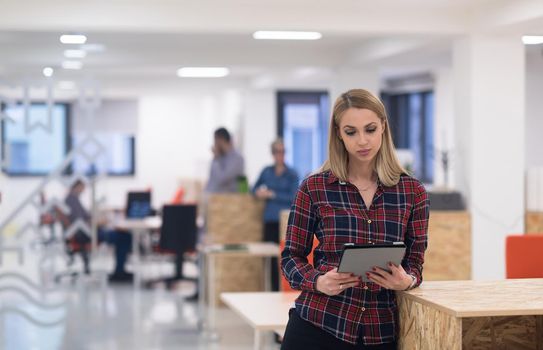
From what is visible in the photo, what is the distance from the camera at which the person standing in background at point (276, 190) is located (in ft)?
30.4

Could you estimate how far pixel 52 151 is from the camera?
1667cm

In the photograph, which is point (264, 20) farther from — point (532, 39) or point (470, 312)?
point (470, 312)

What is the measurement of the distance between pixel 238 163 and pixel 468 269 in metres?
3.12

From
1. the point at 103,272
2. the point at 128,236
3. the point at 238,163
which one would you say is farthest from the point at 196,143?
the point at 103,272

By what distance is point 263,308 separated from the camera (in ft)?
15.3

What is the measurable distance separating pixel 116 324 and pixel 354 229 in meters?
6.33

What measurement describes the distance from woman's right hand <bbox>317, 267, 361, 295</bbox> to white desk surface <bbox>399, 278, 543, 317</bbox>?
0.68ft

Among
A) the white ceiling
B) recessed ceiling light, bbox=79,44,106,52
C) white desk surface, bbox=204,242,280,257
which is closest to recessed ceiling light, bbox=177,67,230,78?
recessed ceiling light, bbox=79,44,106,52

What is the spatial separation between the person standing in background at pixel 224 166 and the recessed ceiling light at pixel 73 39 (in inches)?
72.6

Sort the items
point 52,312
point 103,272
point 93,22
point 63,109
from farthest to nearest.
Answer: point 63,109
point 52,312
point 103,272
point 93,22

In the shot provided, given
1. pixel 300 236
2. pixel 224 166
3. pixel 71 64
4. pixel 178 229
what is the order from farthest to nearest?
pixel 71 64, pixel 178 229, pixel 224 166, pixel 300 236

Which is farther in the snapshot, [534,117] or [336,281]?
[534,117]

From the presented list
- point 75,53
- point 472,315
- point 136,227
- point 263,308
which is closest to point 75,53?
point 75,53

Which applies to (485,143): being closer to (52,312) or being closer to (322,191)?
(52,312)
